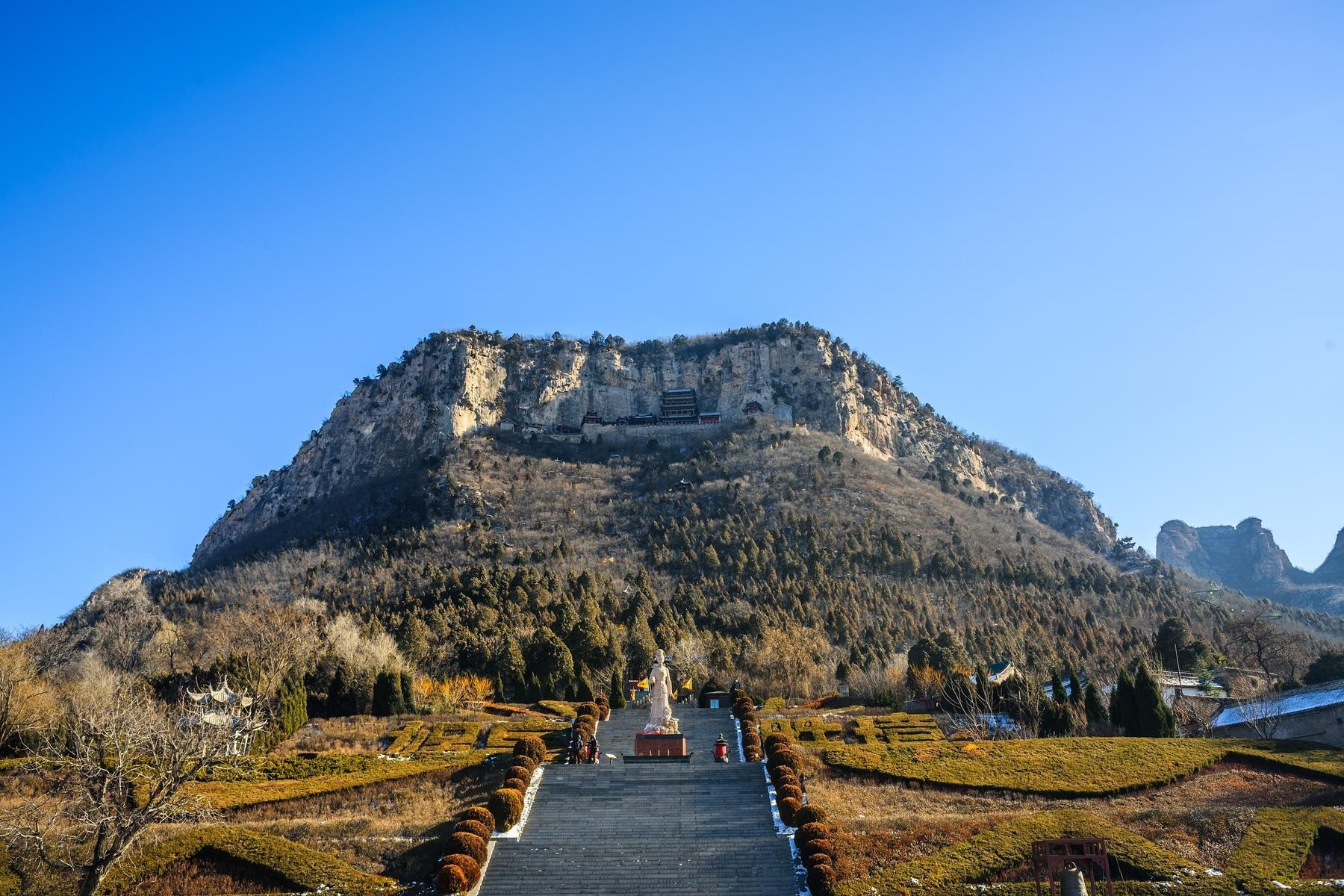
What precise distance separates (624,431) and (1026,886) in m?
98.9

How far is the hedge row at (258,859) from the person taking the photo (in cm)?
2208

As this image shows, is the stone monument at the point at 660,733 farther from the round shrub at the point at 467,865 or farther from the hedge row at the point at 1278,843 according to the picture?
the hedge row at the point at 1278,843

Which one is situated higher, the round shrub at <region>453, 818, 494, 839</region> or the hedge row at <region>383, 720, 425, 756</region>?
the hedge row at <region>383, 720, 425, 756</region>

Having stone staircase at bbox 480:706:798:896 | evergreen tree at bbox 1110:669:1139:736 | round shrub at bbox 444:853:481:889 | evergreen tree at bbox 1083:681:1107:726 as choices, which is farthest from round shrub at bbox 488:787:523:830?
evergreen tree at bbox 1083:681:1107:726

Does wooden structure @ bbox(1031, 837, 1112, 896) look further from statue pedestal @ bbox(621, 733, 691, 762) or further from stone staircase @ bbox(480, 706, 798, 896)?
statue pedestal @ bbox(621, 733, 691, 762)

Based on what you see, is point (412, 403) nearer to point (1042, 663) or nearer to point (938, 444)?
point (938, 444)

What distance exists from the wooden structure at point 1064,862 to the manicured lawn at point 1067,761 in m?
5.99

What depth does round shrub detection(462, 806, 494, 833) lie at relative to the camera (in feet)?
78.8

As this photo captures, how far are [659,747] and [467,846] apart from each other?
10.9m

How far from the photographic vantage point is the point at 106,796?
22.2 metres

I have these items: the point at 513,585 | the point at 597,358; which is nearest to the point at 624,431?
the point at 597,358

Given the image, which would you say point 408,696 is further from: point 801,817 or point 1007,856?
point 1007,856

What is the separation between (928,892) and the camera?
20.9 metres

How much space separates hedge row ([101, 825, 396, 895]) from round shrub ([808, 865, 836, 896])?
900 cm
